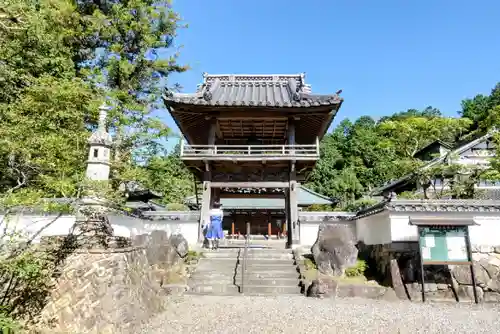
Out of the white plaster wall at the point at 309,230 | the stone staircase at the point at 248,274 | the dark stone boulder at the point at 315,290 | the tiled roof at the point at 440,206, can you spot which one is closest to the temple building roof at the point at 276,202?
the white plaster wall at the point at 309,230

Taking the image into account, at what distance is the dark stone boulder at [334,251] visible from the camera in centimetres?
918

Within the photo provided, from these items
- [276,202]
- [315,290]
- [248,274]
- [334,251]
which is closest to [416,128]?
[276,202]

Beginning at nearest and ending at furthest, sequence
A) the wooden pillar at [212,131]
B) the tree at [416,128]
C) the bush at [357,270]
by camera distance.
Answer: the bush at [357,270], the wooden pillar at [212,131], the tree at [416,128]

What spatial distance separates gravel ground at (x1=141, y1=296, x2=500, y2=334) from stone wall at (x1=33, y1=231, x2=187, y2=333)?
0.52m

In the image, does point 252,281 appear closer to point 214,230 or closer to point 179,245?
point 179,245

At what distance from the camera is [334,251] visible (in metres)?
9.27

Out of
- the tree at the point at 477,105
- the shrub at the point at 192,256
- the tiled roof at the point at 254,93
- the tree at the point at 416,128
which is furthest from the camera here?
the tree at the point at 477,105

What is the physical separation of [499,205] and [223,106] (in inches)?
406

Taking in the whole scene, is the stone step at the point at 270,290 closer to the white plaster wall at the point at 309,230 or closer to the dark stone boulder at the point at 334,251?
the dark stone boulder at the point at 334,251

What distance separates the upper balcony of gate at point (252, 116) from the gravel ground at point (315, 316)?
6.03 metres

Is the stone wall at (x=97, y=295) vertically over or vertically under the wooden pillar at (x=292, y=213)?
under

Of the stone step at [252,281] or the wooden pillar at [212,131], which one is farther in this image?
the wooden pillar at [212,131]

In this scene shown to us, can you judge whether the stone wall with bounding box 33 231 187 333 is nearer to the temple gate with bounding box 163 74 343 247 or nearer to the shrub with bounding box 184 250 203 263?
the shrub with bounding box 184 250 203 263

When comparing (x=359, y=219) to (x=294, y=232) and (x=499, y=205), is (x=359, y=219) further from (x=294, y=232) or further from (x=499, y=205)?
(x=499, y=205)
